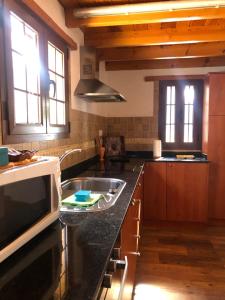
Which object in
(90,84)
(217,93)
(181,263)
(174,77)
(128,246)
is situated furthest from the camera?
(174,77)

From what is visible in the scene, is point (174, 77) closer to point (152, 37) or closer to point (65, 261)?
point (152, 37)

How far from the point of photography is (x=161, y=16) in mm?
1964

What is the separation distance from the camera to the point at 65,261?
77cm

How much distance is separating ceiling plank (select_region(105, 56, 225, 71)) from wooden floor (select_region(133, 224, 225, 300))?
223 centimetres

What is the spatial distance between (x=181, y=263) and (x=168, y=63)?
2.63m

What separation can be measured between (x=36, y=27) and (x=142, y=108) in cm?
238

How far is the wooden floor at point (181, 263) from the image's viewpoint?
6.29 ft

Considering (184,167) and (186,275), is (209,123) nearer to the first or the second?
(184,167)

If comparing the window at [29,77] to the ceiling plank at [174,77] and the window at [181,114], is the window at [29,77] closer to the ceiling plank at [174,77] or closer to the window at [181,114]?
the ceiling plank at [174,77]

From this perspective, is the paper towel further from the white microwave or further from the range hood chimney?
the white microwave

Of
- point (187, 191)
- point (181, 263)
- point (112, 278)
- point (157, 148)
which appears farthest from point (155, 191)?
point (112, 278)

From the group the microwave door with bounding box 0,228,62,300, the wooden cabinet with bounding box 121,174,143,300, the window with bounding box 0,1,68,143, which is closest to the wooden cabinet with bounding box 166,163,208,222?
the wooden cabinet with bounding box 121,174,143,300

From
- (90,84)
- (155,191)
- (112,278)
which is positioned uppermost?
(90,84)

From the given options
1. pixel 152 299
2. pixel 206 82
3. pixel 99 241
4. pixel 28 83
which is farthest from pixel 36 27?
pixel 206 82
